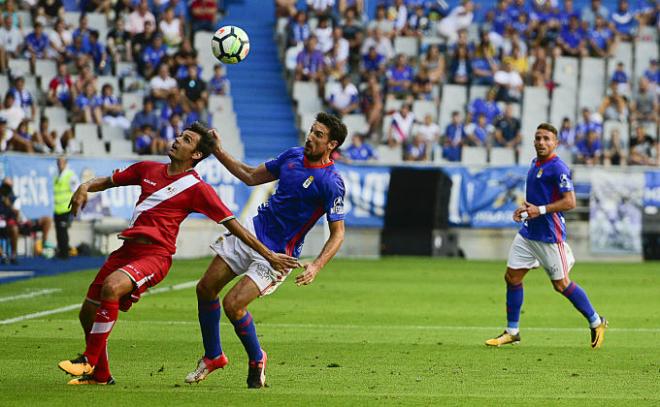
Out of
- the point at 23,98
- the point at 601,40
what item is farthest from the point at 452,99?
the point at 23,98

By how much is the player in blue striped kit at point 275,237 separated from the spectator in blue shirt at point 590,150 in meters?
20.6

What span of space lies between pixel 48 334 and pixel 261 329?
242 centimetres

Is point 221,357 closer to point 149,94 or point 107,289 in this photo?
point 107,289

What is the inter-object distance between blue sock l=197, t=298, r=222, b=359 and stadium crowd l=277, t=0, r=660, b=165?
18.4m

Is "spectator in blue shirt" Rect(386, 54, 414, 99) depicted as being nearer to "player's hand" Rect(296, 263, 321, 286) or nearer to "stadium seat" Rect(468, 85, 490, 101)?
"stadium seat" Rect(468, 85, 490, 101)

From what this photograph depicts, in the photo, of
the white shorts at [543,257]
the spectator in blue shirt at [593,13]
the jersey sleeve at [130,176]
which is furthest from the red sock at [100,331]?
the spectator in blue shirt at [593,13]

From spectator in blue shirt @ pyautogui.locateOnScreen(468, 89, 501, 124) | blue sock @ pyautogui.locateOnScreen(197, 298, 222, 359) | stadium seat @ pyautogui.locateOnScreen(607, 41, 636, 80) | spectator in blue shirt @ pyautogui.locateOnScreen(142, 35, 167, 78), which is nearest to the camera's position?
blue sock @ pyautogui.locateOnScreen(197, 298, 222, 359)

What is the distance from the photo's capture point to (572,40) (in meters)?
33.7

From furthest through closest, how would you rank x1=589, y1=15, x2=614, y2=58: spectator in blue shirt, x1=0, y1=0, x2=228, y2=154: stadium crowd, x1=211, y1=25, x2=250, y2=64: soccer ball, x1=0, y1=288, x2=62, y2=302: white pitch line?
x1=589, y1=15, x2=614, y2=58: spectator in blue shirt, x1=0, y1=0, x2=228, y2=154: stadium crowd, x1=0, y1=288, x2=62, y2=302: white pitch line, x1=211, y1=25, x2=250, y2=64: soccer ball

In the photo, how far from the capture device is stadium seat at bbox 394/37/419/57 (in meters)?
33.1

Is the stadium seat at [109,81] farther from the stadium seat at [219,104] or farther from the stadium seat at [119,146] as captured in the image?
the stadium seat at [219,104]

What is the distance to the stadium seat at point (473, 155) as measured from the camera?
2962cm

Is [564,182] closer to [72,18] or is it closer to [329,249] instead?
[329,249]

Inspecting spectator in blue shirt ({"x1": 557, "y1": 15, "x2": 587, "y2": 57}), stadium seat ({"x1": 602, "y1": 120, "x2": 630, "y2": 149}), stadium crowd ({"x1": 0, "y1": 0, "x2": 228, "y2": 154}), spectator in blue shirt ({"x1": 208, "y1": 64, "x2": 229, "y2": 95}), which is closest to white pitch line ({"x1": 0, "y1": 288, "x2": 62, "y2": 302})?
stadium crowd ({"x1": 0, "y1": 0, "x2": 228, "y2": 154})
